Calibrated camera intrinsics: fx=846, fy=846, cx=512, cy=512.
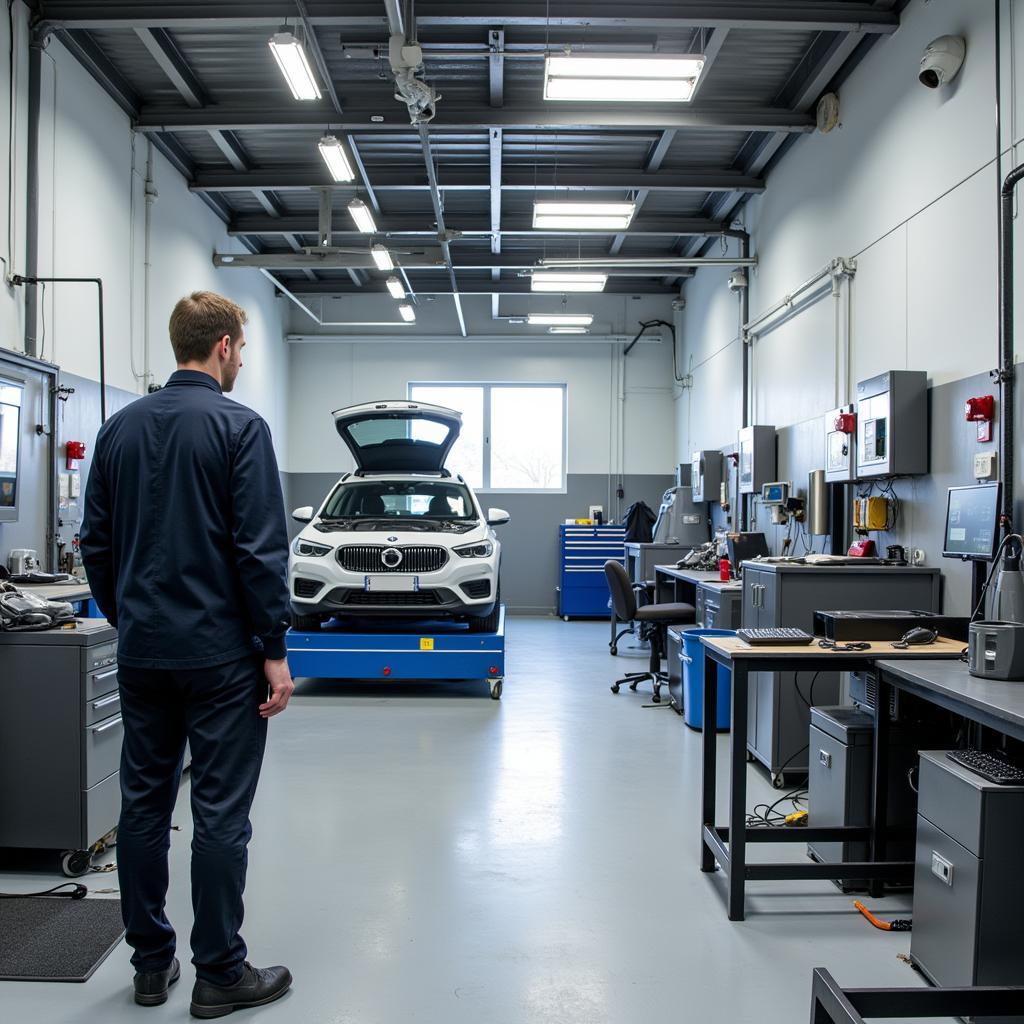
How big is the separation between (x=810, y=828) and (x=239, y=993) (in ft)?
6.33

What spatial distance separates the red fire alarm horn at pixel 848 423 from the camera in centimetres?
488

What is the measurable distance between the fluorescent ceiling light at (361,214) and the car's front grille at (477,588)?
128 inches

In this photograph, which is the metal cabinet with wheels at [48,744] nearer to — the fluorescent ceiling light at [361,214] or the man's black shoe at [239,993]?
the man's black shoe at [239,993]

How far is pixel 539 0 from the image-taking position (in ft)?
16.0

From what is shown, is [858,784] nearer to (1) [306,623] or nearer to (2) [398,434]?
(1) [306,623]

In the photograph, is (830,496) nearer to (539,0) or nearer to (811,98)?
(811,98)

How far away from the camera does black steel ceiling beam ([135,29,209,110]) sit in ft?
17.5

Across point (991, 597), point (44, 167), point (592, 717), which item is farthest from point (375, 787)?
point (44, 167)

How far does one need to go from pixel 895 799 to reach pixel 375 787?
227 cm

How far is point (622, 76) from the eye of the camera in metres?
4.58

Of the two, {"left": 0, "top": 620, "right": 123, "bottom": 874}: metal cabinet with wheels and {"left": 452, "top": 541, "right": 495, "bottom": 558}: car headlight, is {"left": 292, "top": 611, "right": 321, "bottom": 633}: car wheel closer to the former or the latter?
{"left": 452, "top": 541, "right": 495, "bottom": 558}: car headlight

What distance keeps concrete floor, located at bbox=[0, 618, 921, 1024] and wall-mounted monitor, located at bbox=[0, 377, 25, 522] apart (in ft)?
6.28

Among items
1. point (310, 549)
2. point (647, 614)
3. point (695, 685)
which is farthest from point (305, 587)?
point (695, 685)

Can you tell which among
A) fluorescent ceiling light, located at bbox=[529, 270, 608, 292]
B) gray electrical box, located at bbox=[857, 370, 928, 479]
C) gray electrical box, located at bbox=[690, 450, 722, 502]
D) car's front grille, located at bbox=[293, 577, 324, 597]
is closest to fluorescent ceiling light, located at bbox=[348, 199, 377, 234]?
fluorescent ceiling light, located at bbox=[529, 270, 608, 292]
